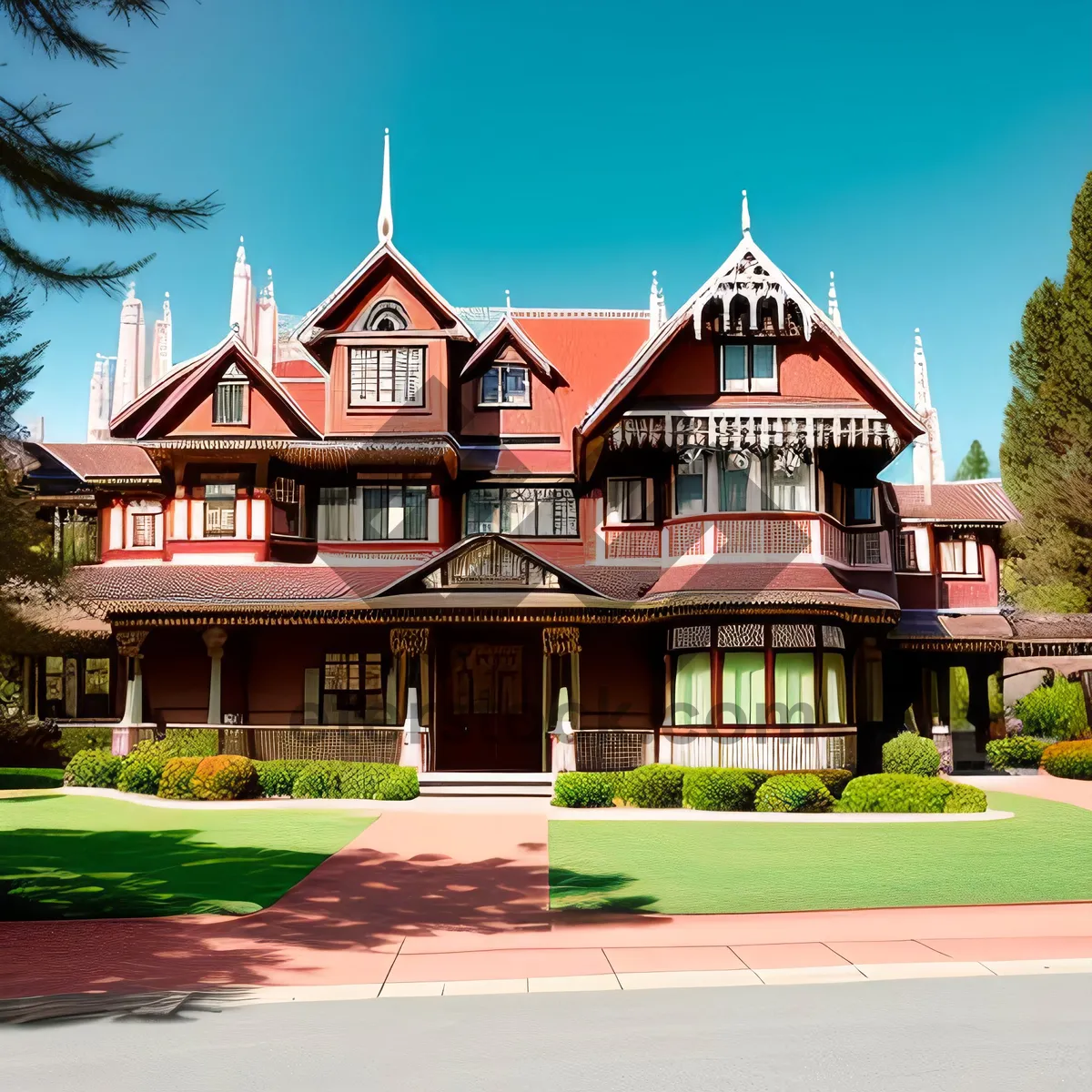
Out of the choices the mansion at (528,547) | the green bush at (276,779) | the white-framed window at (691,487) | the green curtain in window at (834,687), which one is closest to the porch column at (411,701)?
the mansion at (528,547)

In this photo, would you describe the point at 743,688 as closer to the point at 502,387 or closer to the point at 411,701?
the point at 411,701

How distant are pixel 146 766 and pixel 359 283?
13520mm

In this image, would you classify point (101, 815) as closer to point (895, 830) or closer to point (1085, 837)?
point (895, 830)

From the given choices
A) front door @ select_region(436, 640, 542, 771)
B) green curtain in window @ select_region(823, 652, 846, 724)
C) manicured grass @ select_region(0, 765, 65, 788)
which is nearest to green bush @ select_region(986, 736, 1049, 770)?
green curtain in window @ select_region(823, 652, 846, 724)

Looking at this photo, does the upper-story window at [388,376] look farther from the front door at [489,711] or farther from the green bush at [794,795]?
the green bush at [794,795]

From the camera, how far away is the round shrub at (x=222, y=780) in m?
24.8

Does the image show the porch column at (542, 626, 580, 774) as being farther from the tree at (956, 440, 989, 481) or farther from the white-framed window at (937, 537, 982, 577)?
the tree at (956, 440, 989, 481)

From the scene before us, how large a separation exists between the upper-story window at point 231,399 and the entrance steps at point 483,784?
11.0m

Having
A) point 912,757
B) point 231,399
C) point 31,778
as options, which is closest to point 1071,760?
point 912,757

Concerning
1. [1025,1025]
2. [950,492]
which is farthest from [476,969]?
[950,492]

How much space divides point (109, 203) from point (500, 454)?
1832 cm

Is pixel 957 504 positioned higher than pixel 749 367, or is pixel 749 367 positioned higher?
pixel 749 367

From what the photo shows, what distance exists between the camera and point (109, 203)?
1412cm

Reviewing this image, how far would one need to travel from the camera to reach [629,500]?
30.0m
